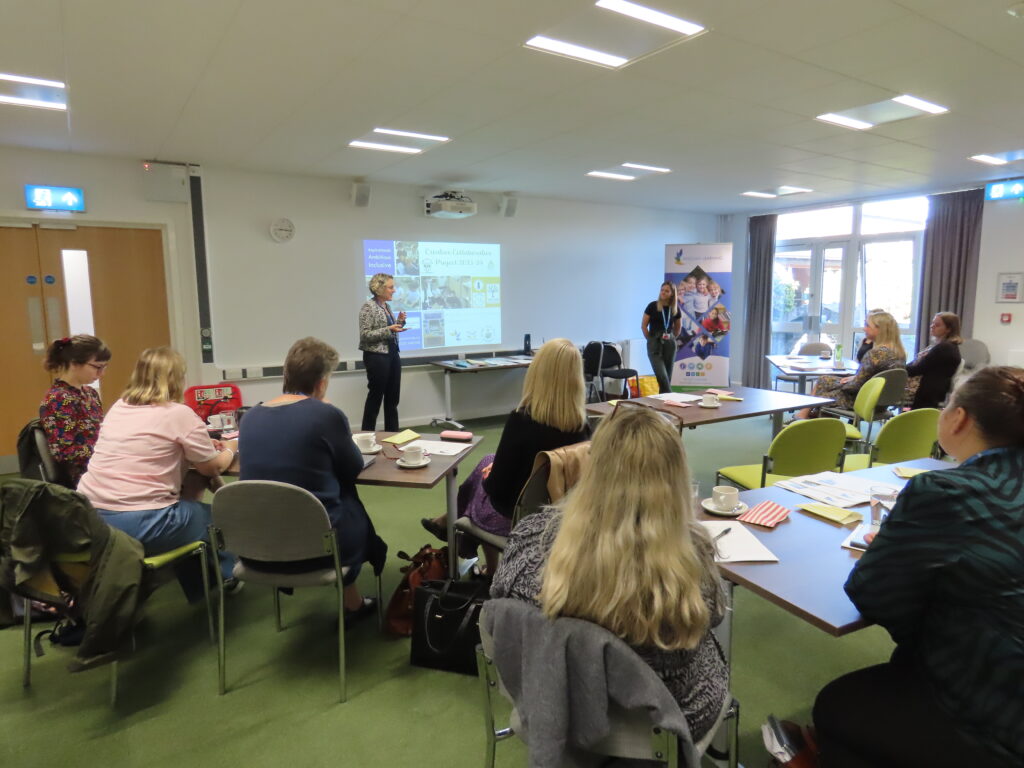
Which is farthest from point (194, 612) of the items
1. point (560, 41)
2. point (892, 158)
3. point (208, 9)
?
point (892, 158)

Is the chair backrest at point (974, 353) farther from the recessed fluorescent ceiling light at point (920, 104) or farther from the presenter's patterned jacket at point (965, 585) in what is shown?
the presenter's patterned jacket at point (965, 585)

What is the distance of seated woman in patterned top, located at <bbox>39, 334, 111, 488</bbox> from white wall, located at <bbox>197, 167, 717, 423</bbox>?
281 centimetres

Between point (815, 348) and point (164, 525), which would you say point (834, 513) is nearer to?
point (164, 525)

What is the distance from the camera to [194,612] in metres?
2.74

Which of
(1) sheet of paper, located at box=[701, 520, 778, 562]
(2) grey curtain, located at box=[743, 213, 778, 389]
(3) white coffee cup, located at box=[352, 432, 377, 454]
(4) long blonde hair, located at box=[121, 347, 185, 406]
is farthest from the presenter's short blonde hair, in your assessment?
(2) grey curtain, located at box=[743, 213, 778, 389]

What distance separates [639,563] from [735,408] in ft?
9.74

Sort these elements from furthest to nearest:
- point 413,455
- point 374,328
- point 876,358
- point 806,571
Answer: point 374,328 < point 876,358 < point 413,455 < point 806,571

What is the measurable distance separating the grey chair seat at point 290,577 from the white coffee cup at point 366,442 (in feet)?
2.35

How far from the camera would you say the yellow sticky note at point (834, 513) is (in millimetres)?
1876

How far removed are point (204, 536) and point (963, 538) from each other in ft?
8.27

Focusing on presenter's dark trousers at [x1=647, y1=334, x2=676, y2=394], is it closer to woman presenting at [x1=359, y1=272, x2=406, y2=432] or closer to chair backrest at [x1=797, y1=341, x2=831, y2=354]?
chair backrest at [x1=797, y1=341, x2=831, y2=354]

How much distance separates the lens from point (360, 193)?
586 centimetres

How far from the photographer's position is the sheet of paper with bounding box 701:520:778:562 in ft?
5.33

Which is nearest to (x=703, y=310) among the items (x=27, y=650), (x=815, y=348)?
(x=815, y=348)
